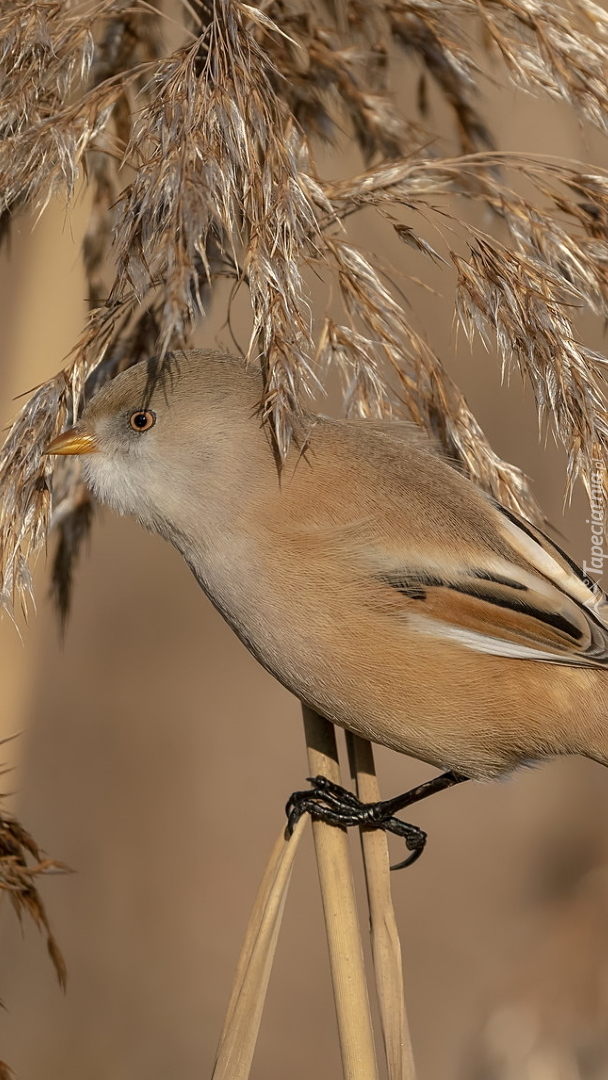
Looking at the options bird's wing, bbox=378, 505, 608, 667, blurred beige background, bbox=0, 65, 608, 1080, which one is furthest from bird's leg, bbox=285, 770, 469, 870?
blurred beige background, bbox=0, 65, 608, 1080

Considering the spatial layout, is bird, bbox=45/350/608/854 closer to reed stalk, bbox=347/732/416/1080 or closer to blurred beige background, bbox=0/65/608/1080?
reed stalk, bbox=347/732/416/1080

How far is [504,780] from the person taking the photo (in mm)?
949

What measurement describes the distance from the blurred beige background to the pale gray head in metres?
0.39

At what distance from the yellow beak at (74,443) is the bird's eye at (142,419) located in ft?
0.14

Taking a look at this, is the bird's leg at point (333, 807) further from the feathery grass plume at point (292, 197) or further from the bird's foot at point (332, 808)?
the feathery grass plume at point (292, 197)

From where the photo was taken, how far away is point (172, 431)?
2.96 feet

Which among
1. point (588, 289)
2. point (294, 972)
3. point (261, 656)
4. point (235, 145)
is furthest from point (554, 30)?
point (294, 972)

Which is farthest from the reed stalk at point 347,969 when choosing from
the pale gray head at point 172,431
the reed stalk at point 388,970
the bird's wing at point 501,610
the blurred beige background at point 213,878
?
the blurred beige background at point 213,878

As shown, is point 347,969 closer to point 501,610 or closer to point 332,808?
point 332,808

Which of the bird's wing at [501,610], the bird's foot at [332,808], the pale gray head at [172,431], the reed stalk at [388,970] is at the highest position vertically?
the pale gray head at [172,431]

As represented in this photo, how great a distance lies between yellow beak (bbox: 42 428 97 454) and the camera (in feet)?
2.90

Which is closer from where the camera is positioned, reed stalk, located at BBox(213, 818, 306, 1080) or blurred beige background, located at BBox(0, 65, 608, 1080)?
reed stalk, located at BBox(213, 818, 306, 1080)

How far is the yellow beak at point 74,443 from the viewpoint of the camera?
2.90 feet

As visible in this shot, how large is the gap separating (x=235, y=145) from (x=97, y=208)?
38 centimetres
